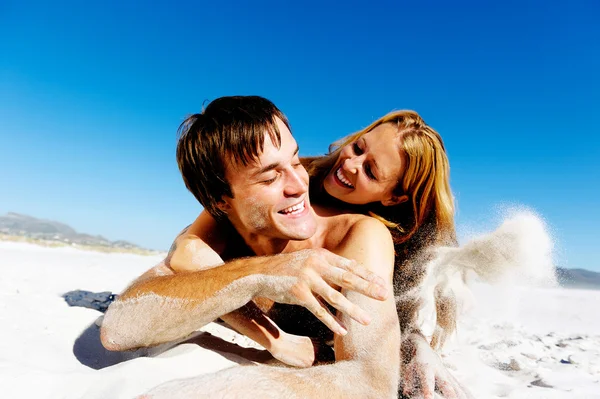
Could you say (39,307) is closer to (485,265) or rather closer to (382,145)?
(382,145)

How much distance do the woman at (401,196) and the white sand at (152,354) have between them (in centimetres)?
46

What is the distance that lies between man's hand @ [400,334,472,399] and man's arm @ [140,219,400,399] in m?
0.52

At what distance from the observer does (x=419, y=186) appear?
10.3 feet

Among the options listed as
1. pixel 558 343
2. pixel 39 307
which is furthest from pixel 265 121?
pixel 558 343

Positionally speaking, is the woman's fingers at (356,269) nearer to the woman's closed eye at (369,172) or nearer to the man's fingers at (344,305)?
the man's fingers at (344,305)

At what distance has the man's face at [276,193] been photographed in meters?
2.80

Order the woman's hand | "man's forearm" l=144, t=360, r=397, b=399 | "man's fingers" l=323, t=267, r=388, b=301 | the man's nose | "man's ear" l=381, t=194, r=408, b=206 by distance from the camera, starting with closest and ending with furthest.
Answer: "man's forearm" l=144, t=360, r=397, b=399 < "man's fingers" l=323, t=267, r=388, b=301 < the woman's hand < the man's nose < "man's ear" l=381, t=194, r=408, b=206

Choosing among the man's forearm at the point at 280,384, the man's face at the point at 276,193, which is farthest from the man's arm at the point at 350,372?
the man's face at the point at 276,193

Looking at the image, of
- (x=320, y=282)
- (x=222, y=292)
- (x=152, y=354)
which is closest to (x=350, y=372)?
(x=320, y=282)

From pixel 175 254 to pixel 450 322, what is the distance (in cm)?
208

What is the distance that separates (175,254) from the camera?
298cm

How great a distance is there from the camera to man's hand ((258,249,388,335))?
1918 millimetres

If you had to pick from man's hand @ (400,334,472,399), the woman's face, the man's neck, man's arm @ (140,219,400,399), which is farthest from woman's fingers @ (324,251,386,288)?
the woman's face

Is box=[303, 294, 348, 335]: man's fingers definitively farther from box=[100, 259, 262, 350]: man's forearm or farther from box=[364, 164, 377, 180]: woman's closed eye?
box=[364, 164, 377, 180]: woman's closed eye
